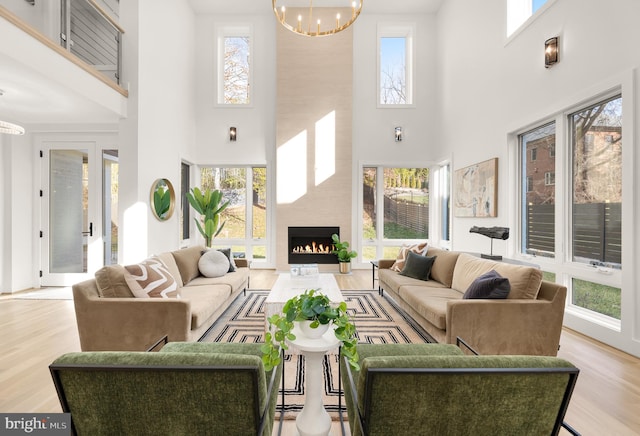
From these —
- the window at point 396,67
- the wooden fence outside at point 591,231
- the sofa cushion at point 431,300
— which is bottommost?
the sofa cushion at point 431,300

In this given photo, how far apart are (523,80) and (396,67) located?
12.1 ft

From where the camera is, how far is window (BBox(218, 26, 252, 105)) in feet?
23.6

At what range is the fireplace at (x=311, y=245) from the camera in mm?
6852

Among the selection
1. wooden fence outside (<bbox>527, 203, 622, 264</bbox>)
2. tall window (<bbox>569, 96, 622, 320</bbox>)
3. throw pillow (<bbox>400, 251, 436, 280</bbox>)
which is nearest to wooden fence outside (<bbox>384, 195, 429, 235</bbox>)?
throw pillow (<bbox>400, 251, 436, 280</bbox>)

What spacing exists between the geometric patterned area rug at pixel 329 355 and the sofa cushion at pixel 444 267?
2.03 ft

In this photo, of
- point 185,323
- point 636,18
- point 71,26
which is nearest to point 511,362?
point 185,323

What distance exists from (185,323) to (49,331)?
2.03 meters

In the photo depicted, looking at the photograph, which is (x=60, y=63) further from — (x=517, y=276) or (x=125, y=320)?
(x=517, y=276)

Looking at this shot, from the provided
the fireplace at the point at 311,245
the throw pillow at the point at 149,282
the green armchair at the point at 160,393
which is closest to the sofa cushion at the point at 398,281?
the fireplace at the point at 311,245

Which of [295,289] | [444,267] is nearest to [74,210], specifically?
[295,289]

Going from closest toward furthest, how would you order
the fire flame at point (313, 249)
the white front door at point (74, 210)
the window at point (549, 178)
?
the window at point (549, 178)
the white front door at point (74, 210)
the fire flame at point (313, 249)

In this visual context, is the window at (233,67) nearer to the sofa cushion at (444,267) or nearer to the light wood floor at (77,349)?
the light wood floor at (77,349)

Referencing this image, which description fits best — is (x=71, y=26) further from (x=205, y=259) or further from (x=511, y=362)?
(x=511, y=362)

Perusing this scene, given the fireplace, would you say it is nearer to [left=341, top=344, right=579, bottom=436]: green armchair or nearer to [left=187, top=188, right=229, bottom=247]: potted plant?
[left=187, top=188, right=229, bottom=247]: potted plant
